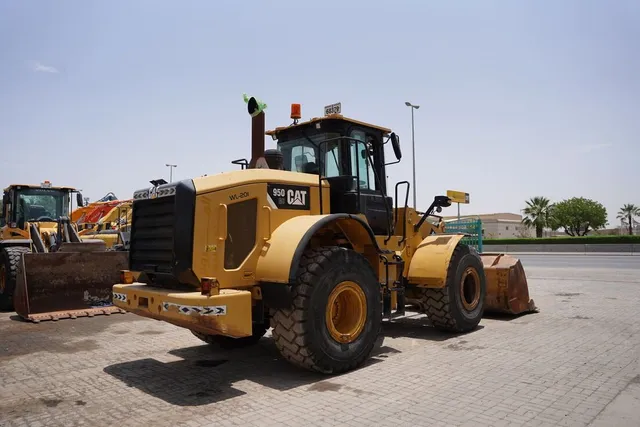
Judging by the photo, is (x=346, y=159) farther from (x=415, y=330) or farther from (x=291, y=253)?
(x=415, y=330)

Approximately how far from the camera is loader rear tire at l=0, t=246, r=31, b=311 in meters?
10.4

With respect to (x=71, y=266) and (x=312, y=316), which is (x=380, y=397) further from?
(x=71, y=266)

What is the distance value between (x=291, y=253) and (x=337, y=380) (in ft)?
4.69

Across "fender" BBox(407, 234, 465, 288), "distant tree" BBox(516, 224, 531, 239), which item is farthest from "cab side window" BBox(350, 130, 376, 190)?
"distant tree" BBox(516, 224, 531, 239)

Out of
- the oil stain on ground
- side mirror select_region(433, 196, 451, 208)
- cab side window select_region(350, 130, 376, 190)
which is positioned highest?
cab side window select_region(350, 130, 376, 190)

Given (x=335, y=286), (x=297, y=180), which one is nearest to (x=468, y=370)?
(x=335, y=286)

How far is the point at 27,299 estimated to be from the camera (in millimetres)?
8961

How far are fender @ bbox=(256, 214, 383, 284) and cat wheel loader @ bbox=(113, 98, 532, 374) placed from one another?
0.01 m

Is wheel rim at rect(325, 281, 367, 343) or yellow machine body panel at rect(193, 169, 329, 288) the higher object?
yellow machine body panel at rect(193, 169, 329, 288)

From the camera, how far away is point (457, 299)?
297 inches

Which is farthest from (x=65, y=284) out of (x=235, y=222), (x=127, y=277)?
(x=235, y=222)

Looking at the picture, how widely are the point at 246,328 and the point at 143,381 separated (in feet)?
4.71

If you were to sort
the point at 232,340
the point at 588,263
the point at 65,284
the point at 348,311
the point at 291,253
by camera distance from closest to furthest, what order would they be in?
the point at 291,253
the point at 348,311
the point at 232,340
the point at 65,284
the point at 588,263

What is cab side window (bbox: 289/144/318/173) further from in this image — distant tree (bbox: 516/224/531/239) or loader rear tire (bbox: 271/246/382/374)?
distant tree (bbox: 516/224/531/239)
